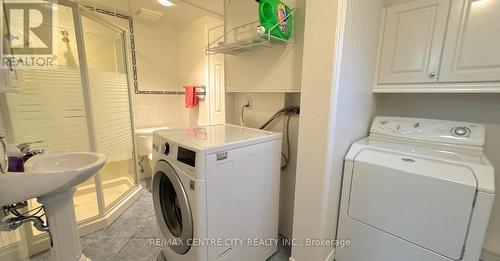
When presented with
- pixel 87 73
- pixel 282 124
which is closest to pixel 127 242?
pixel 87 73

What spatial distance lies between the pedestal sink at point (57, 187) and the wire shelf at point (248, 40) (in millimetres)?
1187

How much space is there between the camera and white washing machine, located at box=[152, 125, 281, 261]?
3.66ft

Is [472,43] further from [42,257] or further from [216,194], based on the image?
[42,257]

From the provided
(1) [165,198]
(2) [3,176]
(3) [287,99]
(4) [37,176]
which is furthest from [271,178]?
(2) [3,176]

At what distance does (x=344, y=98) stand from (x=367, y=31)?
1.92 feet

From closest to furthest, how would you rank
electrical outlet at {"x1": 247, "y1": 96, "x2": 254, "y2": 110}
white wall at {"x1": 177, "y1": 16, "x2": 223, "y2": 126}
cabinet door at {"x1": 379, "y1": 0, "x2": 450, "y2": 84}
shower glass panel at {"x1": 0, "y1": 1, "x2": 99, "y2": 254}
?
cabinet door at {"x1": 379, "y1": 0, "x2": 450, "y2": 84} → shower glass panel at {"x1": 0, "y1": 1, "x2": 99, "y2": 254} → electrical outlet at {"x1": 247, "y1": 96, "x2": 254, "y2": 110} → white wall at {"x1": 177, "y1": 16, "x2": 223, "y2": 126}

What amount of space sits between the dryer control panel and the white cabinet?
0.84 feet

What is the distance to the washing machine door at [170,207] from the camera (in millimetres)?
1219

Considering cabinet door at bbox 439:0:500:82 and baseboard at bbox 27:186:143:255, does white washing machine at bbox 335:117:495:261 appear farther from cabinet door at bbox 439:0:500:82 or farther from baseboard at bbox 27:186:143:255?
baseboard at bbox 27:186:143:255

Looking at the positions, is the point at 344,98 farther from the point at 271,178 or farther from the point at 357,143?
the point at 271,178

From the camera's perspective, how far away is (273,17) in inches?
51.0

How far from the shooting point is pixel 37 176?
35.9 inches

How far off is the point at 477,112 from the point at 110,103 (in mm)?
3320

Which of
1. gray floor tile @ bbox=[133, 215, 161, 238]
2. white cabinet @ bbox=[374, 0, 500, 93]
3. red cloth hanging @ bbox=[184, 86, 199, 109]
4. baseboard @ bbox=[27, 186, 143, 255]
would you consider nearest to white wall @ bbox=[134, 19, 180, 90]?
red cloth hanging @ bbox=[184, 86, 199, 109]
